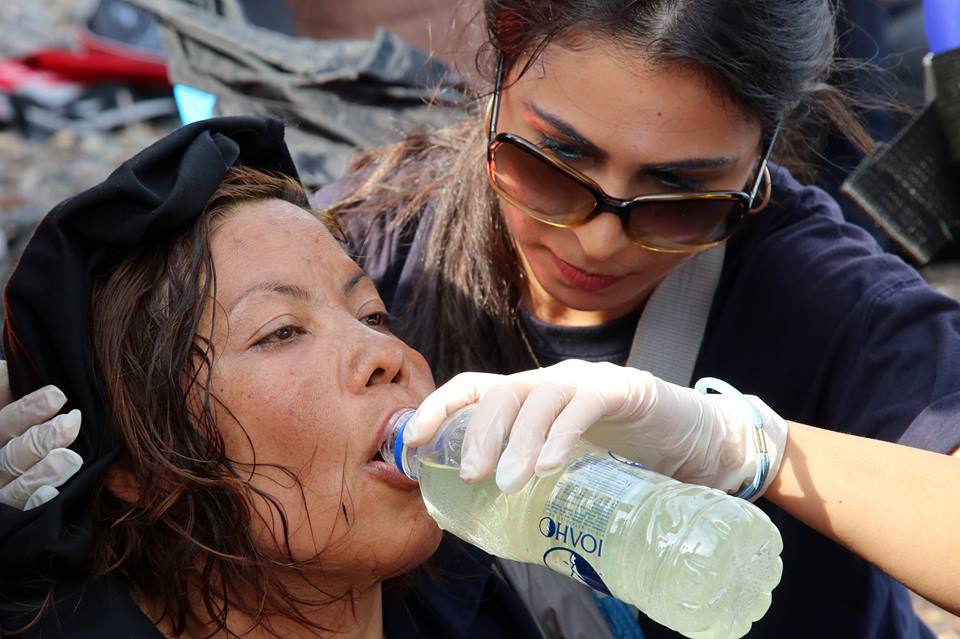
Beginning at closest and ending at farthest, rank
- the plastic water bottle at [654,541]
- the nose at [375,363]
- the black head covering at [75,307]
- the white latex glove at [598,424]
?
the plastic water bottle at [654,541] < the white latex glove at [598,424] < the black head covering at [75,307] < the nose at [375,363]

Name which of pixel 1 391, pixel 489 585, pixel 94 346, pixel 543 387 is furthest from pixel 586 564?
pixel 1 391

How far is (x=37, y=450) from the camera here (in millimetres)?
1870

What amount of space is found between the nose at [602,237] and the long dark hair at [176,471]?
0.77 m

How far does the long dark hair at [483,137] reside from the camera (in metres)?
2.16

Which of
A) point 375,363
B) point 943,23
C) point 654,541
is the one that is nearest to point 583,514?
point 654,541

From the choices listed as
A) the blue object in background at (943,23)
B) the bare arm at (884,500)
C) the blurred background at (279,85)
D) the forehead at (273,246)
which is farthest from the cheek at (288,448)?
the blue object in background at (943,23)

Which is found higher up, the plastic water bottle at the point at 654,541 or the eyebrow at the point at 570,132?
the eyebrow at the point at 570,132

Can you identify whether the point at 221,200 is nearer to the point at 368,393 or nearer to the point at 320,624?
the point at 368,393

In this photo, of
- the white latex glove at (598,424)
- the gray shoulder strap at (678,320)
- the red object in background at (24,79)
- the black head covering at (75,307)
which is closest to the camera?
the white latex glove at (598,424)

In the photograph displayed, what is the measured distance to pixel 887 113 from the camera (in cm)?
353

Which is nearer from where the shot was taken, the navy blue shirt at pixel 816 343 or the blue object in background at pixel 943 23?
the navy blue shirt at pixel 816 343

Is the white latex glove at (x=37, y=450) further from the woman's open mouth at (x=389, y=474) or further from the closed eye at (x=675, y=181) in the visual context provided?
the closed eye at (x=675, y=181)

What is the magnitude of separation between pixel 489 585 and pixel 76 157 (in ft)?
19.7

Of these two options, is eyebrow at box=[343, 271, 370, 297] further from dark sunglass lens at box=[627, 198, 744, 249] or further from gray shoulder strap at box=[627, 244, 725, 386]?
gray shoulder strap at box=[627, 244, 725, 386]
